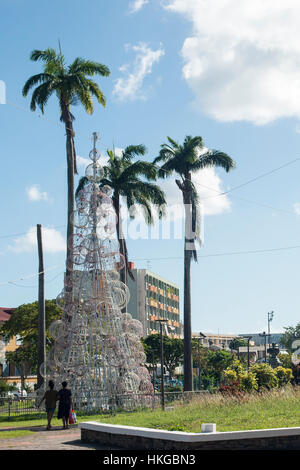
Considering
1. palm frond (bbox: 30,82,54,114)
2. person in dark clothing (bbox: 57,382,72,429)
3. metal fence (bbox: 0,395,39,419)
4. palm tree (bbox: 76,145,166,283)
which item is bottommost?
metal fence (bbox: 0,395,39,419)

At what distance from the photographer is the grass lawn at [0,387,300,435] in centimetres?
1360

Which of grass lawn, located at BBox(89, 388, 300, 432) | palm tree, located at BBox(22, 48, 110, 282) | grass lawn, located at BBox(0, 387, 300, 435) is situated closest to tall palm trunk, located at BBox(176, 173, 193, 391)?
palm tree, located at BBox(22, 48, 110, 282)

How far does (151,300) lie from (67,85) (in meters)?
74.8

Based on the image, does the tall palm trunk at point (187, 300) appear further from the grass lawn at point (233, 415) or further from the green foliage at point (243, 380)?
the grass lawn at point (233, 415)

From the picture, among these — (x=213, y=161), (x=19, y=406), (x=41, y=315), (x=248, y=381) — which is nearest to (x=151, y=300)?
(x=213, y=161)

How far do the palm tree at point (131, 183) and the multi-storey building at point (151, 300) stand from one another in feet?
186

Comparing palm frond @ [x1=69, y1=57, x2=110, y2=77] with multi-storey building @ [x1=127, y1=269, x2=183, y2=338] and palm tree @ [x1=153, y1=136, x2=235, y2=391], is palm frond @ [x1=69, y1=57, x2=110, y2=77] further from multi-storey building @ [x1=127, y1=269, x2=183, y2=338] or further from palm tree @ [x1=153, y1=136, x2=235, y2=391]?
multi-storey building @ [x1=127, y1=269, x2=183, y2=338]

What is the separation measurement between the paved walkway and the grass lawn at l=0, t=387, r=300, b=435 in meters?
1.13

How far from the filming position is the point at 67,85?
34.9 meters

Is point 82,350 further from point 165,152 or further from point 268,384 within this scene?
point 165,152

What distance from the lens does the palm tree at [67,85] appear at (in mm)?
35000

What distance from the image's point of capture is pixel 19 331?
49312mm
